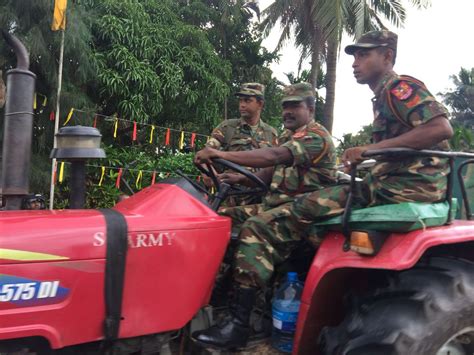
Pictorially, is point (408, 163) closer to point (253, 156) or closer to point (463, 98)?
point (253, 156)

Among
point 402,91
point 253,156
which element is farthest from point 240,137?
point 402,91

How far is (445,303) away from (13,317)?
1.72m

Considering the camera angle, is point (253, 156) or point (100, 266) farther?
point (253, 156)

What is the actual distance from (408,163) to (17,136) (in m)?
2.15

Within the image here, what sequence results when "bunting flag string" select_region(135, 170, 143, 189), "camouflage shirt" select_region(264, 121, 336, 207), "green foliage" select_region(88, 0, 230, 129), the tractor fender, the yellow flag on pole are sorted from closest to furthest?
1. the tractor fender
2. "camouflage shirt" select_region(264, 121, 336, 207)
3. the yellow flag on pole
4. "bunting flag string" select_region(135, 170, 143, 189)
5. "green foliage" select_region(88, 0, 230, 129)

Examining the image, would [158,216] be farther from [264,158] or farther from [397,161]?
[397,161]

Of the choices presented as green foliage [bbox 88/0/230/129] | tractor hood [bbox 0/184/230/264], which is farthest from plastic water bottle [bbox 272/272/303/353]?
green foliage [bbox 88/0/230/129]

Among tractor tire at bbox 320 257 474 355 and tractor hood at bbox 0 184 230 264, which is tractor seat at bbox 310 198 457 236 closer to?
tractor tire at bbox 320 257 474 355

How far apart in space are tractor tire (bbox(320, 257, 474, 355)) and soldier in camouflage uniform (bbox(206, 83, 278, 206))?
8.81ft

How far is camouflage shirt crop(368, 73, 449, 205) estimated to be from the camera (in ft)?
7.28

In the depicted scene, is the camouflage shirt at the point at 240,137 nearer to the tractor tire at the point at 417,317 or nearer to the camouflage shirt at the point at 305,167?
the camouflage shirt at the point at 305,167

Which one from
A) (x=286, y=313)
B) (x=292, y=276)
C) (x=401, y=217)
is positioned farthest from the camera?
(x=292, y=276)

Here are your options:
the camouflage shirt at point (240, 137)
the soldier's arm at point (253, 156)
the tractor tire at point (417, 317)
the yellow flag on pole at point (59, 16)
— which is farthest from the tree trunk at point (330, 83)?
the tractor tire at point (417, 317)

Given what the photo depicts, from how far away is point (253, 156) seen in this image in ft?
8.32
